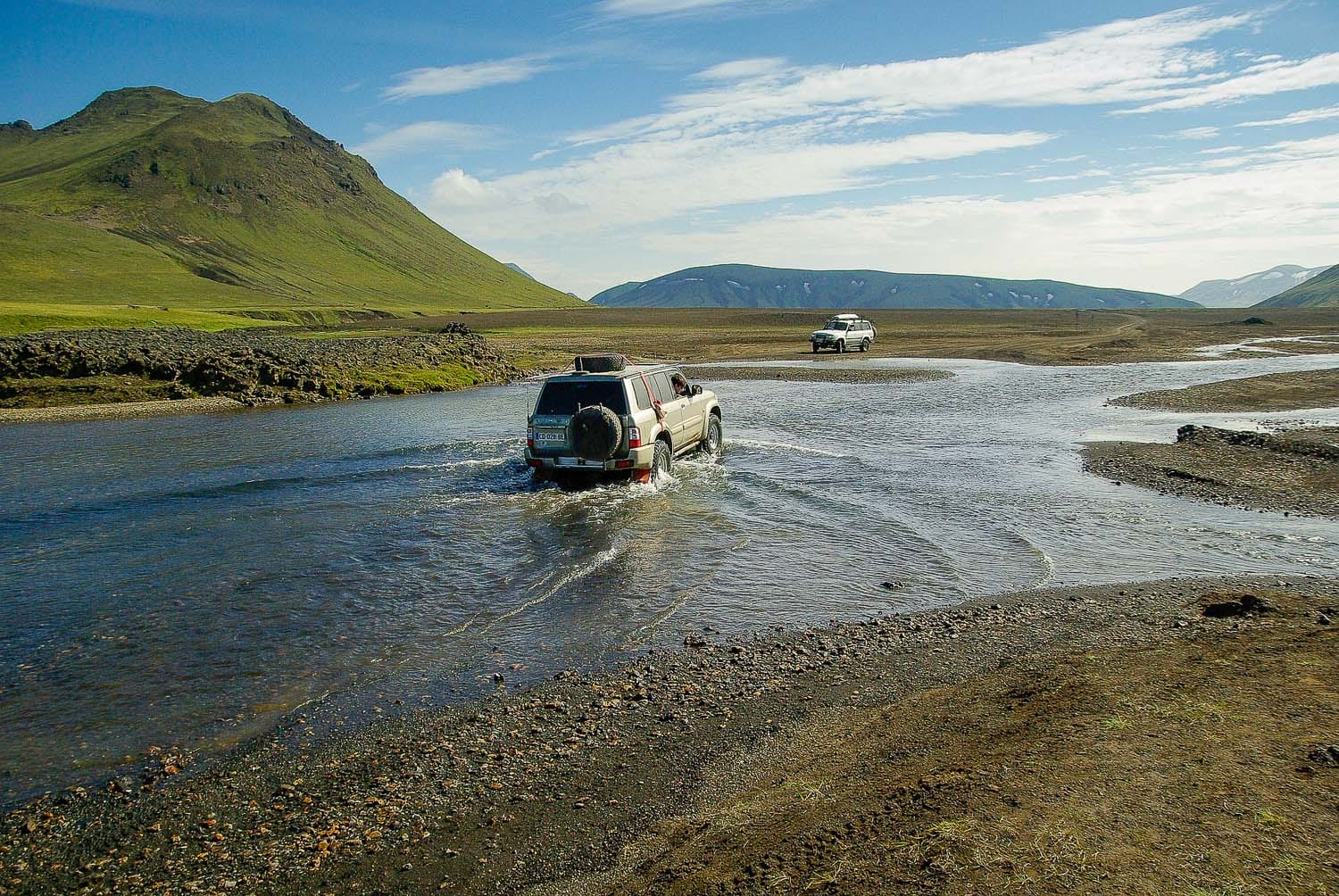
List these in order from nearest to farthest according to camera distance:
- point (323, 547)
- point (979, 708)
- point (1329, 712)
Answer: point (1329, 712) → point (979, 708) → point (323, 547)

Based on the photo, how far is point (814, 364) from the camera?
164ft

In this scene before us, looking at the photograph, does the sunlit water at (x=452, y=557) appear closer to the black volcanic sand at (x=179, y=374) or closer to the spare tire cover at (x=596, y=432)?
the spare tire cover at (x=596, y=432)

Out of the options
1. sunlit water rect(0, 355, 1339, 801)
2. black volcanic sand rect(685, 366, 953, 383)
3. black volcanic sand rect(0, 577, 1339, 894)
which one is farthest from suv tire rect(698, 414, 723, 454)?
black volcanic sand rect(685, 366, 953, 383)

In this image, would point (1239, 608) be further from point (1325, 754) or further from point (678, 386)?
point (678, 386)

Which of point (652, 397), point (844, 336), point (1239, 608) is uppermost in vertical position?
point (844, 336)

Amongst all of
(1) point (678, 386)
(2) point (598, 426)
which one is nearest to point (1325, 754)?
(2) point (598, 426)

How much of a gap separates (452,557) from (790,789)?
7698 mm

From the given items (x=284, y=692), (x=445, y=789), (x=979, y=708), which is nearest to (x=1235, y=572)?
(x=979, y=708)

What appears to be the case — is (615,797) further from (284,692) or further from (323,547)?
(323,547)

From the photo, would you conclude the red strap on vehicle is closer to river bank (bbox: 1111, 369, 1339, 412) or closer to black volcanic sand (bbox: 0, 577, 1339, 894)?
black volcanic sand (bbox: 0, 577, 1339, 894)

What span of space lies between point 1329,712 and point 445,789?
6.33 metres

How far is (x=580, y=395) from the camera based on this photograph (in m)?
15.8

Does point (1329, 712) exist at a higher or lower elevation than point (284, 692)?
higher

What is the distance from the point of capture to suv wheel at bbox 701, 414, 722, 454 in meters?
19.8
